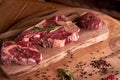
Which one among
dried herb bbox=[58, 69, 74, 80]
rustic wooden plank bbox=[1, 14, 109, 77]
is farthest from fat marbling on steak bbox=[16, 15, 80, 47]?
dried herb bbox=[58, 69, 74, 80]

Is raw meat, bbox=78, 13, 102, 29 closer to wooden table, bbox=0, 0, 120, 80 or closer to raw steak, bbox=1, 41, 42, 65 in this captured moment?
wooden table, bbox=0, 0, 120, 80

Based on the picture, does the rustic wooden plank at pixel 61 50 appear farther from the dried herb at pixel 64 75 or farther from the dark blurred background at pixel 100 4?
the dark blurred background at pixel 100 4

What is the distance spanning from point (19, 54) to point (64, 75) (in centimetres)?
30

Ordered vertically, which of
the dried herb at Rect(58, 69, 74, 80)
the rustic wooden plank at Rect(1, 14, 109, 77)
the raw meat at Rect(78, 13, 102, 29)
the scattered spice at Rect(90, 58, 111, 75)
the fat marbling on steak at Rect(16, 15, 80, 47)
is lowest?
the dried herb at Rect(58, 69, 74, 80)

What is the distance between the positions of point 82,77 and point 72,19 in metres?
0.52

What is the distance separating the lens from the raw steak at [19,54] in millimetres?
1859

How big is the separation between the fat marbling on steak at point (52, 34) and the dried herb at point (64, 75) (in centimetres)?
18

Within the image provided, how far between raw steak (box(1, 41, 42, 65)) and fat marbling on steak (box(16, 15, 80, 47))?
0.24 feet

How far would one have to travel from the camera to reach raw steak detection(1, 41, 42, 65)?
1.86m

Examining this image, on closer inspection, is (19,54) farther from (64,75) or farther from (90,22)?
(90,22)

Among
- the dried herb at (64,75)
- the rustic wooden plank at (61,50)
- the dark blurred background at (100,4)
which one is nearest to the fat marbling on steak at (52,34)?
the rustic wooden plank at (61,50)

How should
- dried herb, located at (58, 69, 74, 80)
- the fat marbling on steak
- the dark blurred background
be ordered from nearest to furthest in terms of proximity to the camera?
dried herb, located at (58, 69, 74, 80)
the fat marbling on steak
the dark blurred background

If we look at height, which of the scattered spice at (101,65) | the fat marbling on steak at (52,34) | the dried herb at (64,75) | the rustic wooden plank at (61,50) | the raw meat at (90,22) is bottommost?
the dried herb at (64,75)

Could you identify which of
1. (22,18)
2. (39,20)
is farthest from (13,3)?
(39,20)
